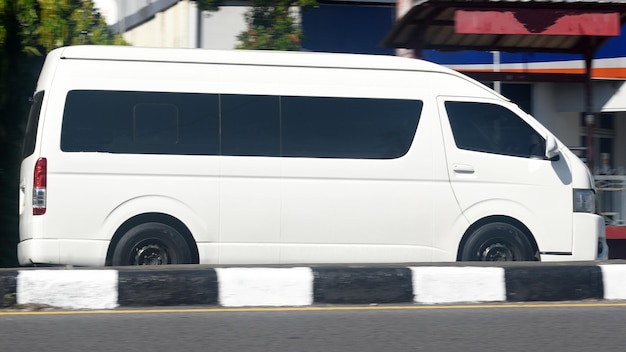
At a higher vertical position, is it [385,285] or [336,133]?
[336,133]

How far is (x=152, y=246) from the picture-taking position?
8.01 m

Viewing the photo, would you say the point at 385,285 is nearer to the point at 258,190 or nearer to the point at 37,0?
the point at 258,190

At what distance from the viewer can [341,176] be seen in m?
8.12

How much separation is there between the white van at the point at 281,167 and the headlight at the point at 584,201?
0.02m

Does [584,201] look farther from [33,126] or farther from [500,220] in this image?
[33,126]

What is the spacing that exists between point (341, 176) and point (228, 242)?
3.54 feet

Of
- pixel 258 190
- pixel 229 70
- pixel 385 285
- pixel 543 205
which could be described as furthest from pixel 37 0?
pixel 543 205

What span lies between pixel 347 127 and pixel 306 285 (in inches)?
70.2

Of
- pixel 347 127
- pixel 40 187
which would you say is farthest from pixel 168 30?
pixel 40 187

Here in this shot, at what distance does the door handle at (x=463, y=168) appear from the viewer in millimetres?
8266

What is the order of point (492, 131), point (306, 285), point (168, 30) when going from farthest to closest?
point (168, 30) → point (492, 131) → point (306, 285)

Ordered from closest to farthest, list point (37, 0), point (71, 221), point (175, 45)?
1. point (71, 221)
2. point (37, 0)
3. point (175, 45)

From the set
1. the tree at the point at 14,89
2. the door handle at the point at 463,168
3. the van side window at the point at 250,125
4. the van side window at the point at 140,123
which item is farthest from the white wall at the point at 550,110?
the van side window at the point at 140,123

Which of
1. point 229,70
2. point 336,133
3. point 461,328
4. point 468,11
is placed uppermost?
point 468,11
